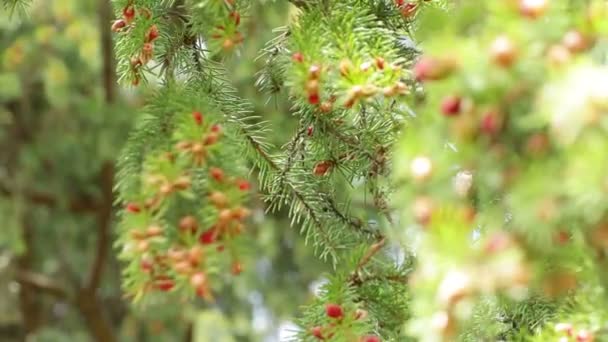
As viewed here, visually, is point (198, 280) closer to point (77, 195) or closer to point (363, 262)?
point (363, 262)

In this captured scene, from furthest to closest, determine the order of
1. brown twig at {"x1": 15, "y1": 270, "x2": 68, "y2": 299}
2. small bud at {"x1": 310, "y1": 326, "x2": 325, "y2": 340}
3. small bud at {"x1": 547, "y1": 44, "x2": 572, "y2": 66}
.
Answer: brown twig at {"x1": 15, "y1": 270, "x2": 68, "y2": 299} → small bud at {"x1": 310, "y1": 326, "x2": 325, "y2": 340} → small bud at {"x1": 547, "y1": 44, "x2": 572, "y2": 66}

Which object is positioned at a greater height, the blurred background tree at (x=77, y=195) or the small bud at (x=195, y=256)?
the blurred background tree at (x=77, y=195)

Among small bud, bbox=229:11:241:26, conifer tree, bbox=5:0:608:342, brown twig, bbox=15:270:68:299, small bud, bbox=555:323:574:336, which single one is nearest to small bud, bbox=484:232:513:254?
conifer tree, bbox=5:0:608:342

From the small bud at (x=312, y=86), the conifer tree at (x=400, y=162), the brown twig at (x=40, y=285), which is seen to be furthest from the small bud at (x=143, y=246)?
the brown twig at (x=40, y=285)

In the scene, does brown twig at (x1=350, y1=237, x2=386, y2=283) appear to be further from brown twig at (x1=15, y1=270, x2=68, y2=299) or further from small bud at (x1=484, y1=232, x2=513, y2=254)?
brown twig at (x1=15, y1=270, x2=68, y2=299)

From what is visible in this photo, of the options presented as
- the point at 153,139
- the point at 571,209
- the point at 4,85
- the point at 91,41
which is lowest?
the point at 571,209

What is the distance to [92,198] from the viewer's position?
2182 mm

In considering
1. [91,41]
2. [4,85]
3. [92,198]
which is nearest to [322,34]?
[4,85]

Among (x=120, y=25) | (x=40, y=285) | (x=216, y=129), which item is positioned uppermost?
(x=40, y=285)

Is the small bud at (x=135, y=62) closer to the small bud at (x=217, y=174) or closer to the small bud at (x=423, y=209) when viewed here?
the small bud at (x=217, y=174)

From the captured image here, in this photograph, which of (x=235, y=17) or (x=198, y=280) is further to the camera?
(x=235, y=17)

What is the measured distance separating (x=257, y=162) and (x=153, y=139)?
0.16m

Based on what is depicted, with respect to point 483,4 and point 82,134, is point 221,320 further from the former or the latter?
point 483,4

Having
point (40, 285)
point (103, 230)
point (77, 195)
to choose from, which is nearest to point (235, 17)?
point (103, 230)
